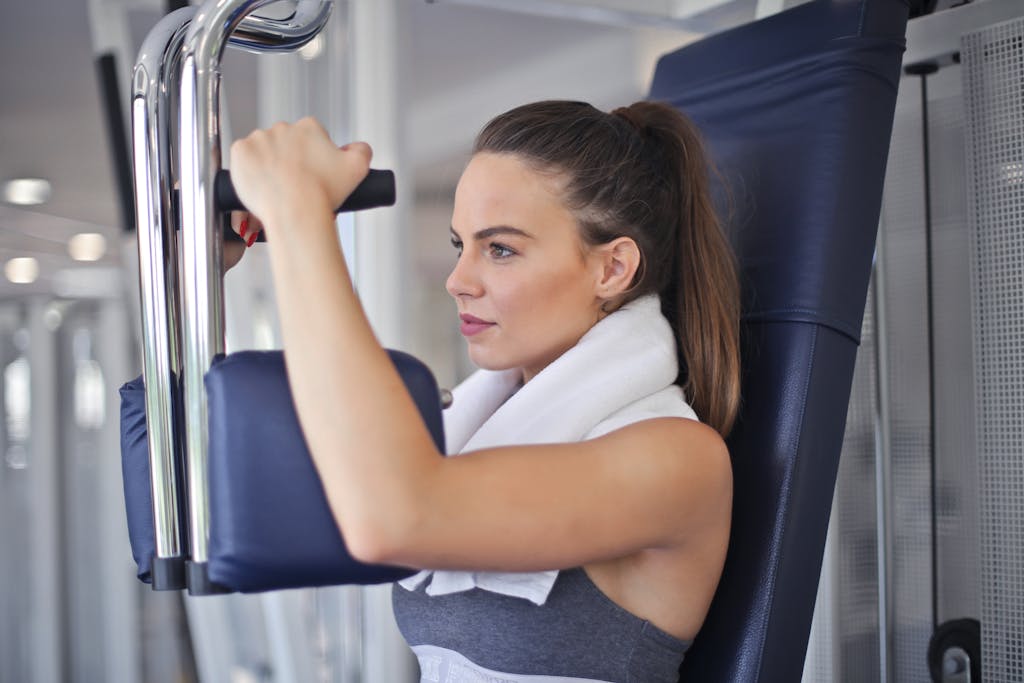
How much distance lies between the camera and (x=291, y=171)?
0.74 metres

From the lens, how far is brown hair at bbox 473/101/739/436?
1.11 meters

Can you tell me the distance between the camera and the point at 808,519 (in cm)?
109

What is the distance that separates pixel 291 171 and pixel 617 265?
485 mm

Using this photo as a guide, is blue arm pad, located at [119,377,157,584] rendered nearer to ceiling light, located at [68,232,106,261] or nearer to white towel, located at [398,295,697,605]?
white towel, located at [398,295,697,605]

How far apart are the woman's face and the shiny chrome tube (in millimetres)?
308

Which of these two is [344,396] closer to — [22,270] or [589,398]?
[589,398]

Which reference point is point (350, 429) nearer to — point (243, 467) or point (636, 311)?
point (243, 467)

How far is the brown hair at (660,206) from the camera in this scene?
→ 1106 mm

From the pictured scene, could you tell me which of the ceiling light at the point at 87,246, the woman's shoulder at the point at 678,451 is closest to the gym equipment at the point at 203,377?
the woman's shoulder at the point at 678,451

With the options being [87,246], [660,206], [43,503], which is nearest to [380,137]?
[87,246]

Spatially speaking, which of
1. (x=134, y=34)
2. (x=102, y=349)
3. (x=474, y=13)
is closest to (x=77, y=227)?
(x=102, y=349)

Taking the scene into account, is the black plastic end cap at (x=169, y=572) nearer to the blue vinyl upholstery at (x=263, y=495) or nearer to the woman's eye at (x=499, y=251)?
the blue vinyl upholstery at (x=263, y=495)

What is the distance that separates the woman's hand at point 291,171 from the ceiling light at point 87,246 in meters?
2.05

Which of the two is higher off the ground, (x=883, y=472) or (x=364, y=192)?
(x=364, y=192)
